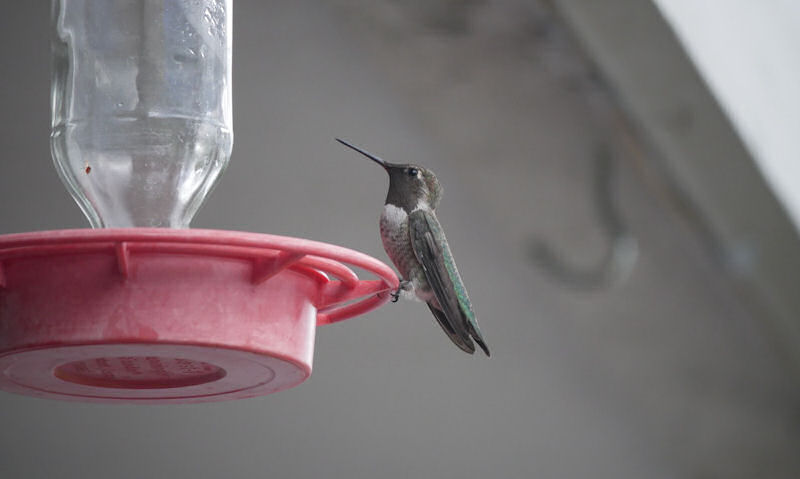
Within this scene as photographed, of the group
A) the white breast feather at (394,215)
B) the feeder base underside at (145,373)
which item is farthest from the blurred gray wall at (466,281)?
the feeder base underside at (145,373)

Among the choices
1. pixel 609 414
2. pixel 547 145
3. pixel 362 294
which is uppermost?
pixel 547 145

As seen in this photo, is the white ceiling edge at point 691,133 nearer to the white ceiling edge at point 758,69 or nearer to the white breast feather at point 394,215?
the white ceiling edge at point 758,69

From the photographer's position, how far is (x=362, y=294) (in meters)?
1.58

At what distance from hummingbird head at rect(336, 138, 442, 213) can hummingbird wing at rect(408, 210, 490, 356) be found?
7 cm

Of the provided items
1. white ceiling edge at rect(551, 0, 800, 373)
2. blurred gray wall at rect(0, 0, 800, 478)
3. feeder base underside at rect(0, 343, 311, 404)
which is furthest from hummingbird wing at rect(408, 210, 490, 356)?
blurred gray wall at rect(0, 0, 800, 478)

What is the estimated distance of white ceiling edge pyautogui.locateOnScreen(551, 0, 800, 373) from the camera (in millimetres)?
2893

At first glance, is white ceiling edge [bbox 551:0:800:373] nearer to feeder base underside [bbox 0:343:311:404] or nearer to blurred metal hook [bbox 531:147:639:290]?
blurred metal hook [bbox 531:147:639:290]

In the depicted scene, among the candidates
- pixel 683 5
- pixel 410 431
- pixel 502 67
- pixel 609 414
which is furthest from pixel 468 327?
pixel 609 414

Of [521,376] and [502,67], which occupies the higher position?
[502,67]

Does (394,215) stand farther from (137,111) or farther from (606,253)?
(606,253)

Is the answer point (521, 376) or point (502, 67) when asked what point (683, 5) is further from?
point (521, 376)

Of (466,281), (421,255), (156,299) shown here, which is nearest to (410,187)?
(421,255)

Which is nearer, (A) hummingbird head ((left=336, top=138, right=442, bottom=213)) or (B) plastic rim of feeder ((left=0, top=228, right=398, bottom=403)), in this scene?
(B) plastic rim of feeder ((left=0, top=228, right=398, bottom=403))

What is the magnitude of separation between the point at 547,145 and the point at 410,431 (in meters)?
1.30
